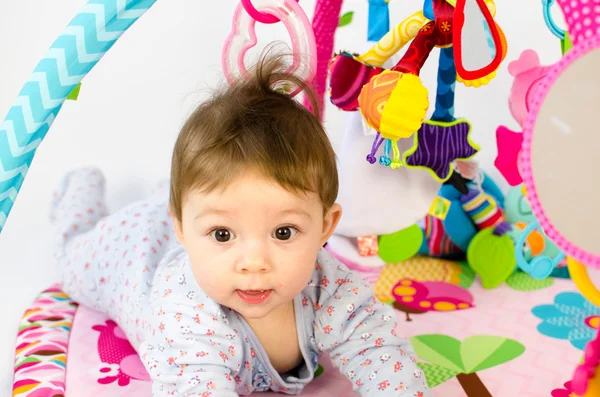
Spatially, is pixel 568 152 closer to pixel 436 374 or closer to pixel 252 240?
pixel 252 240

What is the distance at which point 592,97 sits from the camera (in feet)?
1.59

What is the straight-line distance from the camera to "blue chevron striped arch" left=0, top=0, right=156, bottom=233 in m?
0.74

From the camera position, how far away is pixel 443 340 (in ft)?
3.34

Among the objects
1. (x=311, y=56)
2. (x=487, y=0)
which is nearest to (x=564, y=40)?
(x=487, y=0)

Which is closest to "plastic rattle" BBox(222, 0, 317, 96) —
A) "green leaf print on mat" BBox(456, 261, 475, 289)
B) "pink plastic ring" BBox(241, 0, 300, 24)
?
"pink plastic ring" BBox(241, 0, 300, 24)

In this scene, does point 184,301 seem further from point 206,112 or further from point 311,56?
point 311,56

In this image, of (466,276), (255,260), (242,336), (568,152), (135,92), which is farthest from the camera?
(135,92)

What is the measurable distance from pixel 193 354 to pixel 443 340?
0.39m

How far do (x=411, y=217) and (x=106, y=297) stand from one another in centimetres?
46

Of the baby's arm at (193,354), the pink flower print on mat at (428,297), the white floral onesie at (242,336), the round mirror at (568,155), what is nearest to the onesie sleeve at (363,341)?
the white floral onesie at (242,336)

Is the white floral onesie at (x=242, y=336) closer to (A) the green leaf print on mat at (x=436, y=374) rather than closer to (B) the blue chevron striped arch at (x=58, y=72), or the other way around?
(A) the green leaf print on mat at (x=436, y=374)

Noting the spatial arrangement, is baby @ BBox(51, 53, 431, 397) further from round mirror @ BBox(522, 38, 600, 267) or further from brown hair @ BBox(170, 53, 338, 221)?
round mirror @ BBox(522, 38, 600, 267)

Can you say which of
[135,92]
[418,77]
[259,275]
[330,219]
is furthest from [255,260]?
[135,92]

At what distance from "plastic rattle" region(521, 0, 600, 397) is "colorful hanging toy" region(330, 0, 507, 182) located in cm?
26
